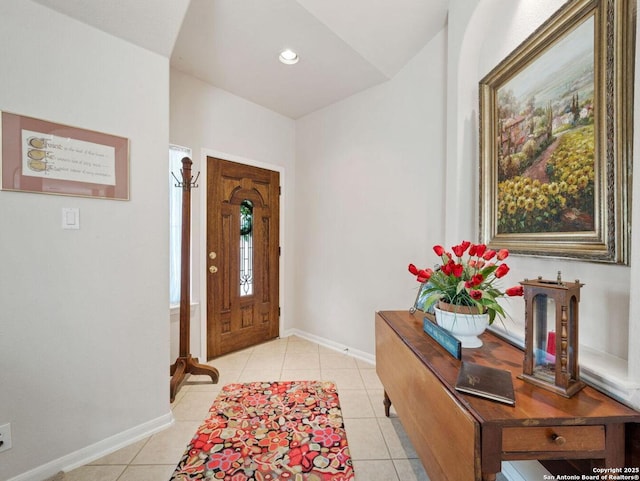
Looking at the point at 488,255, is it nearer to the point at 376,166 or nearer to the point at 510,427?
the point at 510,427

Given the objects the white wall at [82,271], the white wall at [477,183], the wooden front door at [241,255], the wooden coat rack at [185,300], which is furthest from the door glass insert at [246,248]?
the white wall at [477,183]

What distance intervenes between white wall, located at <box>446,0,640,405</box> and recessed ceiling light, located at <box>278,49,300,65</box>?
1170mm

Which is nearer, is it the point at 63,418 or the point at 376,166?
the point at 63,418

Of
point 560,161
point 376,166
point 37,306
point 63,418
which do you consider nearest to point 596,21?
point 560,161

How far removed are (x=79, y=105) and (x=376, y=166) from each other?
2187mm

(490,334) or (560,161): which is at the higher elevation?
(560,161)

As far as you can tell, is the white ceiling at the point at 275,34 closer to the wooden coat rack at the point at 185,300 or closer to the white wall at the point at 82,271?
the white wall at the point at 82,271

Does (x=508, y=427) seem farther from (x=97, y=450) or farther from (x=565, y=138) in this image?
(x=97, y=450)

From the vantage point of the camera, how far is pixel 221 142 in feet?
9.16

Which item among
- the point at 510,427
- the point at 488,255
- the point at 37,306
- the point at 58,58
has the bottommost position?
the point at 510,427

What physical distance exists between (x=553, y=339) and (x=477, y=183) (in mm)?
1018

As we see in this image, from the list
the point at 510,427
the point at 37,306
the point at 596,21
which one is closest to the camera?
the point at 510,427

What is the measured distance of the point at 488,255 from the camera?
1.16m

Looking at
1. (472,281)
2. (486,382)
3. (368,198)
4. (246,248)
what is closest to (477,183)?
(472,281)
